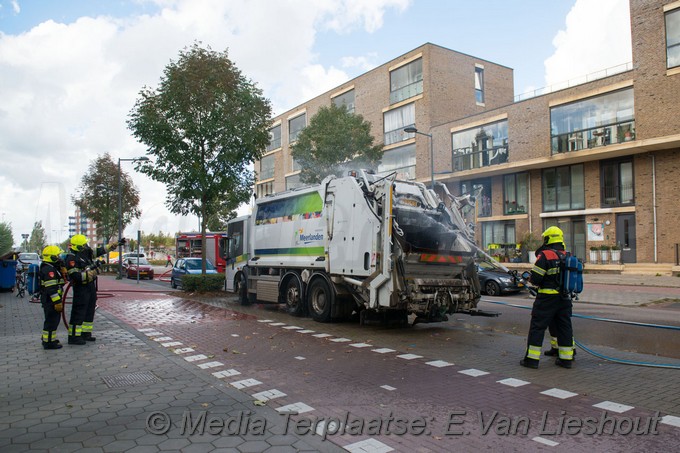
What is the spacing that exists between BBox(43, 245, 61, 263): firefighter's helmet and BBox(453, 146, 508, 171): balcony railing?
84.8 ft

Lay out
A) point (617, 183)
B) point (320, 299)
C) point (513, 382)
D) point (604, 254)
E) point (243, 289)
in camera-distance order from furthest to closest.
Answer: point (617, 183), point (604, 254), point (243, 289), point (320, 299), point (513, 382)

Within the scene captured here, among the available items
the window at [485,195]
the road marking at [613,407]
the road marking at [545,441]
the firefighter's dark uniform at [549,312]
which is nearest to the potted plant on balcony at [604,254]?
the window at [485,195]

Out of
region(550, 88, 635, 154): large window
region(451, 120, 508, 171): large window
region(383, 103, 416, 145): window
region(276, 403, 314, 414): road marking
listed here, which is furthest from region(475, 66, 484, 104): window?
region(276, 403, 314, 414): road marking

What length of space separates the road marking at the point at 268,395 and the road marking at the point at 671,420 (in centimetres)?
353

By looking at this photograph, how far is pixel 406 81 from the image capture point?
34.3 metres

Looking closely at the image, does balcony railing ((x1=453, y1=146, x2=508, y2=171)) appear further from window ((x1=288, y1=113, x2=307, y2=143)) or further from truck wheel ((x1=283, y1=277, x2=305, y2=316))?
truck wheel ((x1=283, y1=277, x2=305, y2=316))

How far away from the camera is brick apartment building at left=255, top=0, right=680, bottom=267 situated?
22.3 metres

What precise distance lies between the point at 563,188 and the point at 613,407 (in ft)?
80.2

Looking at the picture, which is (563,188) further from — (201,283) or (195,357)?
(195,357)

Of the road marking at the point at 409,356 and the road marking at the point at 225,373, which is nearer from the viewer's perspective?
the road marking at the point at 225,373

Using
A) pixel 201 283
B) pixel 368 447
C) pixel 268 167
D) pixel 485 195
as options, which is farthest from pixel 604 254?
pixel 268 167

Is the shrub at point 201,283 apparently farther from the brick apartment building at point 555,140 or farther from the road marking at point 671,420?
the road marking at point 671,420

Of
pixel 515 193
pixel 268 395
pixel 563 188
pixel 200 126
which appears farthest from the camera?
pixel 515 193

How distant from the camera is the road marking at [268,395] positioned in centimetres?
491
